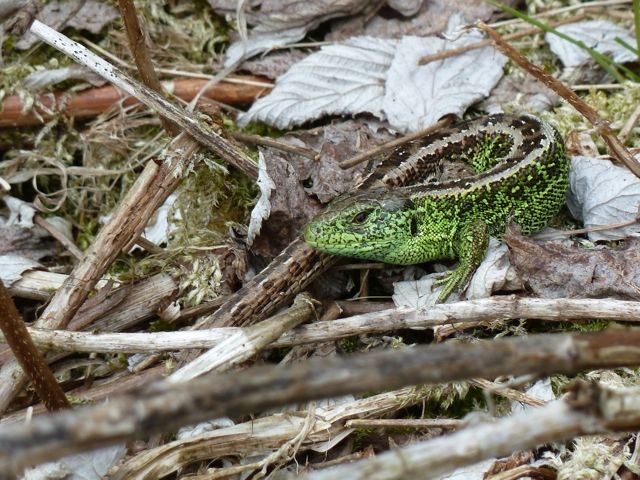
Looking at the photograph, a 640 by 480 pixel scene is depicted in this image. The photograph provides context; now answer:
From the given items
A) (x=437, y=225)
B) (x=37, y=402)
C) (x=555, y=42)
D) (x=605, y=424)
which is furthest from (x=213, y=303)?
(x=555, y=42)

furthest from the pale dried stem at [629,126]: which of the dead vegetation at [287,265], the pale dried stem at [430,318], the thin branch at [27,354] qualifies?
the thin branch at [27,354]

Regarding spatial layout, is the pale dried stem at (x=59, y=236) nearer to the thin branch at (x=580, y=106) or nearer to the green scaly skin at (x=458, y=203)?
the green scaly skin at (x=458, y=203)

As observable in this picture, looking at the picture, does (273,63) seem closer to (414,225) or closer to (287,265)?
(414,225)

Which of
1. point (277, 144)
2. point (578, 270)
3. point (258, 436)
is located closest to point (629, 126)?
point (578, 270)

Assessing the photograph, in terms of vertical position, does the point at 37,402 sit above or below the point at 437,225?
below

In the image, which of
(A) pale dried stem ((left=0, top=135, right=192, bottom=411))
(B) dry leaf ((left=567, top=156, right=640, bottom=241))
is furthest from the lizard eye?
(B) dry leaf ((left=567, top=156, right=640, bottom=241))

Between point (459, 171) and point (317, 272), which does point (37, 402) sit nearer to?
point (317, 272)
